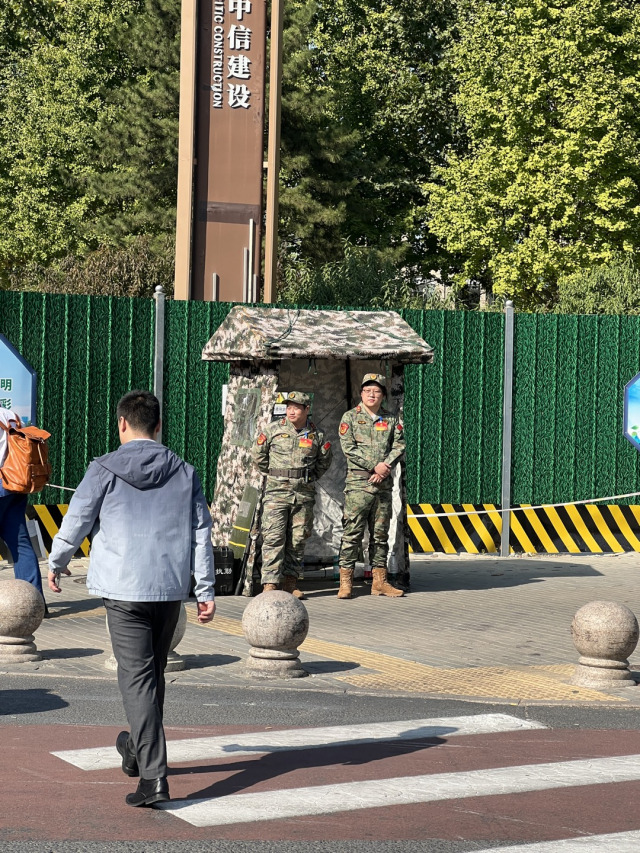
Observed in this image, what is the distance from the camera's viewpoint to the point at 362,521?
12.8 metres

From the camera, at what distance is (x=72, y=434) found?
1448cm

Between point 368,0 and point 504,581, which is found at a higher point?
point 368,0

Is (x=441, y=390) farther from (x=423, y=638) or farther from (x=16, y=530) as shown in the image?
(x=16, y=530)

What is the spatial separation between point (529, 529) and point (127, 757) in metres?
10.4

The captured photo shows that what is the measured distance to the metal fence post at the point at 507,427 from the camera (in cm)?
1595

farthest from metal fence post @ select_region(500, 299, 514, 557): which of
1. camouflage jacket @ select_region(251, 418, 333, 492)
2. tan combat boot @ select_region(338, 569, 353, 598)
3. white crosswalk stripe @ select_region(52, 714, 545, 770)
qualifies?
white crosswalk stripe @ select_region(52, 714, 545, 770)

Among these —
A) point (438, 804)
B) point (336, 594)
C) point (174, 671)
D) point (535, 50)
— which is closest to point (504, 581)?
point (336, 594)

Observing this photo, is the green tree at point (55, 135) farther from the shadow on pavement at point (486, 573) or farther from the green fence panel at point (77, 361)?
the shadow on pavement at point (486, 573)

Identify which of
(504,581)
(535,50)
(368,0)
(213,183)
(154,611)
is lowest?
(504,581)

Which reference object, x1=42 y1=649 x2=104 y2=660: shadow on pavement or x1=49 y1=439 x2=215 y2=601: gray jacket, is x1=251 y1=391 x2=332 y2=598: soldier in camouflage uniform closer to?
x1=42 y1=649 x2=104 y2=660: shadow on pavement

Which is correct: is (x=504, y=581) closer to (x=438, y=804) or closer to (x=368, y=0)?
(x=438, y=804)

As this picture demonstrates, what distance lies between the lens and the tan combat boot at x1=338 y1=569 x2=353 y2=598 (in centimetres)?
1282

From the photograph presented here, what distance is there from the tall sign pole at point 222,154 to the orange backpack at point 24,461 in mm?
9665

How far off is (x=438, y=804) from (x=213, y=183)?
15.9 meters
